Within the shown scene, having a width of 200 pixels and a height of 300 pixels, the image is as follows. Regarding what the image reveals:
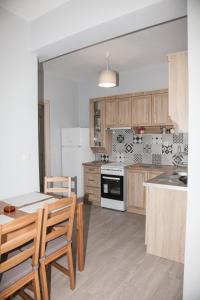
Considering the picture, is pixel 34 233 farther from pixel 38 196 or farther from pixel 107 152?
pixel 107 152

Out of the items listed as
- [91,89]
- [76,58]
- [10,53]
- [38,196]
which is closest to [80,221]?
[38,196]

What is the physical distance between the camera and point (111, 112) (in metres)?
4.39

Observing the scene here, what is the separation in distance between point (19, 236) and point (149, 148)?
10.9 ft

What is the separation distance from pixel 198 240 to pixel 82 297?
1.09 m

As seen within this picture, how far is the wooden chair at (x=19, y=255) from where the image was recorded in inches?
53.1

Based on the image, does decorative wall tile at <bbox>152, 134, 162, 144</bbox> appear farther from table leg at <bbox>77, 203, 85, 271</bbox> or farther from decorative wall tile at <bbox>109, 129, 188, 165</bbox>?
table leg at <bbox>77, 203, 85, 271</bbox>

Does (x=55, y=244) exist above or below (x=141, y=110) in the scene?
below

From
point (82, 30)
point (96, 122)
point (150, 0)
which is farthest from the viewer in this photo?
point (96, 122)

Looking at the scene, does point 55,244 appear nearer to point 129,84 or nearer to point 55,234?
point 55,234

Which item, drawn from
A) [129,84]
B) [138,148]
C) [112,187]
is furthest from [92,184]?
[129,84]

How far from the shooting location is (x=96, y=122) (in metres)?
4.68

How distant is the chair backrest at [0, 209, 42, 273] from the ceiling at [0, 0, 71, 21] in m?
2.03

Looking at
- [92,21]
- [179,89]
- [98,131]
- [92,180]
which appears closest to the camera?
[92,21]

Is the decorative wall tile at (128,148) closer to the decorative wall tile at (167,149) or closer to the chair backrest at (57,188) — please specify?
the decorative wall tile at (167,149)
